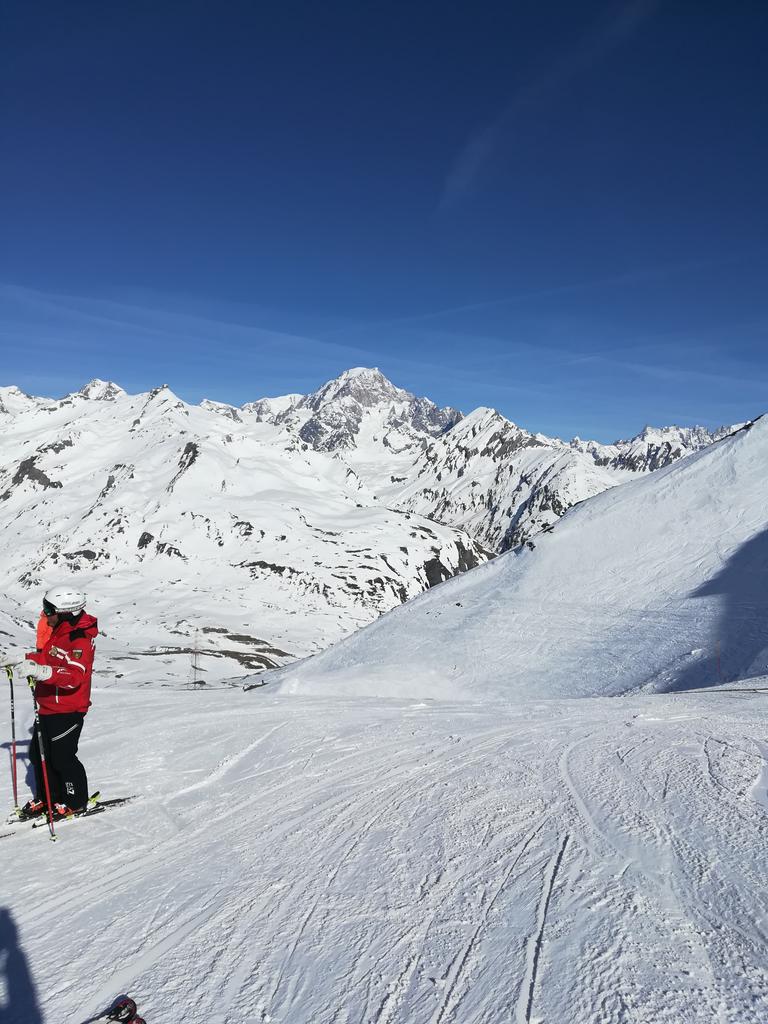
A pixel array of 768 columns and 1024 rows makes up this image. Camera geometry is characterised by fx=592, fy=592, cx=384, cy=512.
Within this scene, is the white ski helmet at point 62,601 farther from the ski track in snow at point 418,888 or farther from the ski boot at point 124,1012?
the ski boot at point 124,1012

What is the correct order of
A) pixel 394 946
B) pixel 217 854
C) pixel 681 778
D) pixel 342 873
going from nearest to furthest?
pixel 394 946 < pixel 342 873 < pixel 217 854 < pixel 681 778

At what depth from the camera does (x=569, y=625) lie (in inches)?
976

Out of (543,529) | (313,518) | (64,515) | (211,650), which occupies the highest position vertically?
(64,515)

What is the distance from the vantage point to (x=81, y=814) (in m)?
6.87

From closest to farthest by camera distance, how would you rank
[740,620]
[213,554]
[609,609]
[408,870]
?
1. [408,870]
2. [740,620]
3. [609,609]
4. [213,554]

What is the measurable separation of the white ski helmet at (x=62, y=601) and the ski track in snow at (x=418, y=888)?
242 cm

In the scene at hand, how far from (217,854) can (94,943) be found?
1.56 meters

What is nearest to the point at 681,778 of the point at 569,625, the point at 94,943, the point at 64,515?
the point at 94,943

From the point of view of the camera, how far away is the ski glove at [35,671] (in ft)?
21.2

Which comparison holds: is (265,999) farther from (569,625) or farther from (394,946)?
(569,625)

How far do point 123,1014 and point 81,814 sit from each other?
401 centimetres

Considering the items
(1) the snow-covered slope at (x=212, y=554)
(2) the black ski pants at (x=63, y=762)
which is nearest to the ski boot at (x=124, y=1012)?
(2) the black ski pants at (x=63, y=762)

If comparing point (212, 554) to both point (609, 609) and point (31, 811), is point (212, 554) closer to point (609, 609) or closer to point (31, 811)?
point (609, 609)

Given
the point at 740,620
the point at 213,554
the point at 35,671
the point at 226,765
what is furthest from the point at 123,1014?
the point at 213,554
